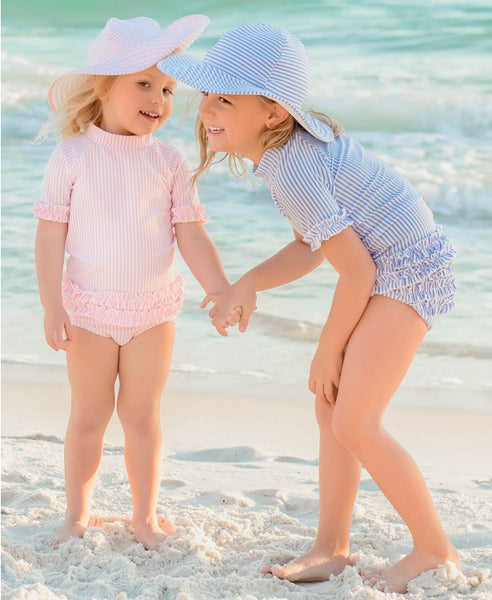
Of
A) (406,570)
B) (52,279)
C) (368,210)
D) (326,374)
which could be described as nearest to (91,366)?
(52,279)

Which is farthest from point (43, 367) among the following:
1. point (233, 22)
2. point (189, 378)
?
point (233, 22)

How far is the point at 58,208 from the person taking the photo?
291 centimetres

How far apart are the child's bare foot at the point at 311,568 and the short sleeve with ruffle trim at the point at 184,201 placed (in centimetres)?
98

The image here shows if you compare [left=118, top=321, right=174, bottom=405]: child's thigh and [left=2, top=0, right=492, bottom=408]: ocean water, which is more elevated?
[left=118, top=321, right=174, bottom=405]: child's thigh

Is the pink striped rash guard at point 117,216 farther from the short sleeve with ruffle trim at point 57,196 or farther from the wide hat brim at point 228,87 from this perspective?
the wide hat brim at point 228,87

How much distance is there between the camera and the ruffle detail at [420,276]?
2617mm

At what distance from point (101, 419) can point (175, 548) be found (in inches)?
16.7

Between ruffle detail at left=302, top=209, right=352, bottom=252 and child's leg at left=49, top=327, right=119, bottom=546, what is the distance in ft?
2.45

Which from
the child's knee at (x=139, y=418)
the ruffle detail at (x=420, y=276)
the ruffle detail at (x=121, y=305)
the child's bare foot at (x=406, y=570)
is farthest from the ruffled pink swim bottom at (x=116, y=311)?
the child's bare foot at (x=406, y=570)

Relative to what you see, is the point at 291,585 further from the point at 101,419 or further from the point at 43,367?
the point at 43,367

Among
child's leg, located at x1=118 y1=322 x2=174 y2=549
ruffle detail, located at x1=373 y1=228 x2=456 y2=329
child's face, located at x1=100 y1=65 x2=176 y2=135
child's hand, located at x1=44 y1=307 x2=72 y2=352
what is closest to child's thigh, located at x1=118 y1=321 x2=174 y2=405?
child's leg, located at x1=118 y1=322 x2=174 y2=549

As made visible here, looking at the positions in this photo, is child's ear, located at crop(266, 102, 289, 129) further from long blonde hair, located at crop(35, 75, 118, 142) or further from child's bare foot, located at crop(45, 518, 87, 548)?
child's bare foot, located at crop(45, 518, 87, 548)

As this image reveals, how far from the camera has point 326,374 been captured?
2678 mm

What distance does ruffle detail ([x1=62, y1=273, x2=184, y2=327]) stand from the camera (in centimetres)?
292
